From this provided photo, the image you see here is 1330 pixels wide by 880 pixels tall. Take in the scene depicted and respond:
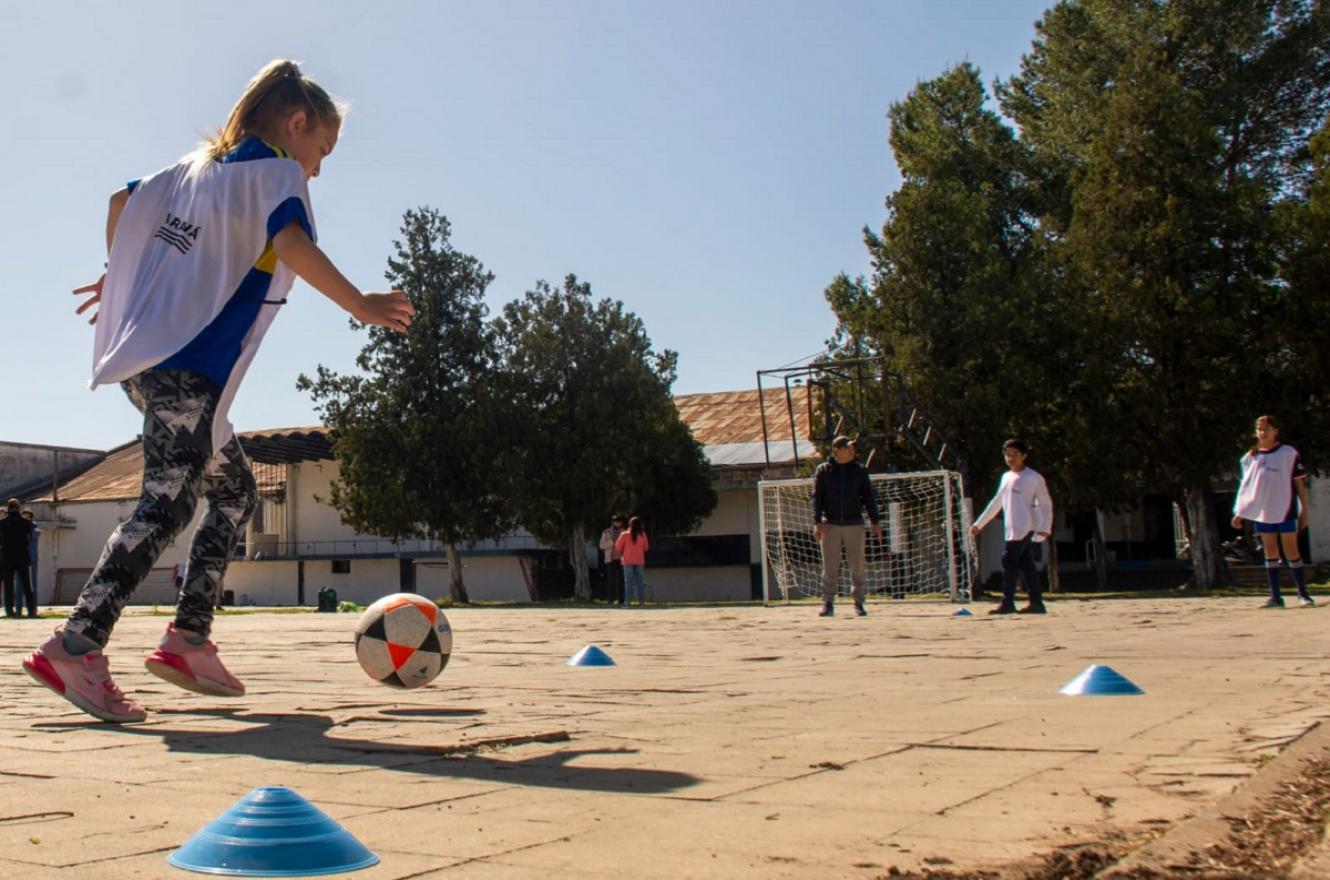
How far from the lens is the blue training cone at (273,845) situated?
Answer: 6.82 ft

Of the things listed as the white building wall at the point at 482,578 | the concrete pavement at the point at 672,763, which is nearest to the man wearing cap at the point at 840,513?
the concrete pavement at the point at 672,763

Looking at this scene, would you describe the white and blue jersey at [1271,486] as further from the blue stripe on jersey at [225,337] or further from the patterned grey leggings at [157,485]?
the patterned grey leggings at [157,485]

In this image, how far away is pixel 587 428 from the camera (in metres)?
34.7

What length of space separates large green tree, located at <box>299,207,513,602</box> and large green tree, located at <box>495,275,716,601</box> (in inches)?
27.7

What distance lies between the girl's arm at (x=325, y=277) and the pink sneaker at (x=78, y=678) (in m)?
1.41

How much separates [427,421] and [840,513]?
2124 cm

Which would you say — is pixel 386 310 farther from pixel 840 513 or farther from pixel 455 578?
pixel 455 578

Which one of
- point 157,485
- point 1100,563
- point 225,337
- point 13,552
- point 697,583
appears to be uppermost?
point 225,337

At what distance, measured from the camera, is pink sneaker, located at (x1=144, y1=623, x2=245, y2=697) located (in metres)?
4.73

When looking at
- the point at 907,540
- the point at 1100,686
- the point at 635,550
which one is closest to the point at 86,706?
the point at 1100,686

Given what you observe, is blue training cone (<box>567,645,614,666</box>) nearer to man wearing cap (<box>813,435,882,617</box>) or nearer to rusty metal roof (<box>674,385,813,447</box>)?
man wearing cap (<box>813,435,882,617</box>)

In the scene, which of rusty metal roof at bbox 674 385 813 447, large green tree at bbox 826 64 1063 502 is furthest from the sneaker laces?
rusty metal roof at bbox 674 385 813 447

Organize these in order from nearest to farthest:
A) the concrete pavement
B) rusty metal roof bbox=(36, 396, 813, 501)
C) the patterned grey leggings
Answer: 1. the concrete pavement
2. the patterned grey leggings
3. rusty metal roof bbox=(36, 396, 813, 501)

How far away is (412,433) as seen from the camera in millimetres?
34125
